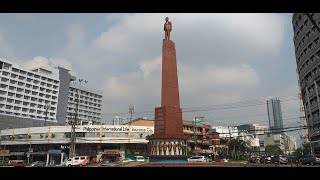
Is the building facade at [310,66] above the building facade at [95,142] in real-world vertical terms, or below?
above

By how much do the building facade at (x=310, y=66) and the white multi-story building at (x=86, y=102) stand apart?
88.1 meters

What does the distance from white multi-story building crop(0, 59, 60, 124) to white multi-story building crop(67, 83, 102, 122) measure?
18158 millimetres

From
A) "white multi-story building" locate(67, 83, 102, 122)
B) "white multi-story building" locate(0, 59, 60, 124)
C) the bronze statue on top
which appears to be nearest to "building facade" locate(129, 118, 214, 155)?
the bronze statue on top

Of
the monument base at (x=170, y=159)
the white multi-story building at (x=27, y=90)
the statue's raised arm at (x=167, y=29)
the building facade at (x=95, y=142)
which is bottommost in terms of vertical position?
the monument base at (x=170, y=159)

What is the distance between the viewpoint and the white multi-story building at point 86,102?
11669 centimetres

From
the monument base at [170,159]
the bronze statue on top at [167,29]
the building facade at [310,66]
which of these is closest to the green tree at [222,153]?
the building facade at [310,66]

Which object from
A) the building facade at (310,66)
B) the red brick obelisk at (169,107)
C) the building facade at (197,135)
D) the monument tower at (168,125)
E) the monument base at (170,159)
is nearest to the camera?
the monument base at (170,159)

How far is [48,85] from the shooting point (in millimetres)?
95375

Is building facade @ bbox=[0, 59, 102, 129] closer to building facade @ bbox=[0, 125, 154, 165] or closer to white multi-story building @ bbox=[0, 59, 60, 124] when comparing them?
white multi-story building @ bbox=[0, 59, 60, 124]

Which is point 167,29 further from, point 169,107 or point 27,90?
point 27,90

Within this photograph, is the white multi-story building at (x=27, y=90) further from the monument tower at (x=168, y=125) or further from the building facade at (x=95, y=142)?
the monument tower at (x=168, y=125)

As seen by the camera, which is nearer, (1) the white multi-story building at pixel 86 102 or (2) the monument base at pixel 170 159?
(2) the monument base at pixel 170 159

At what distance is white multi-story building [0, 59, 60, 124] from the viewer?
82.6m
